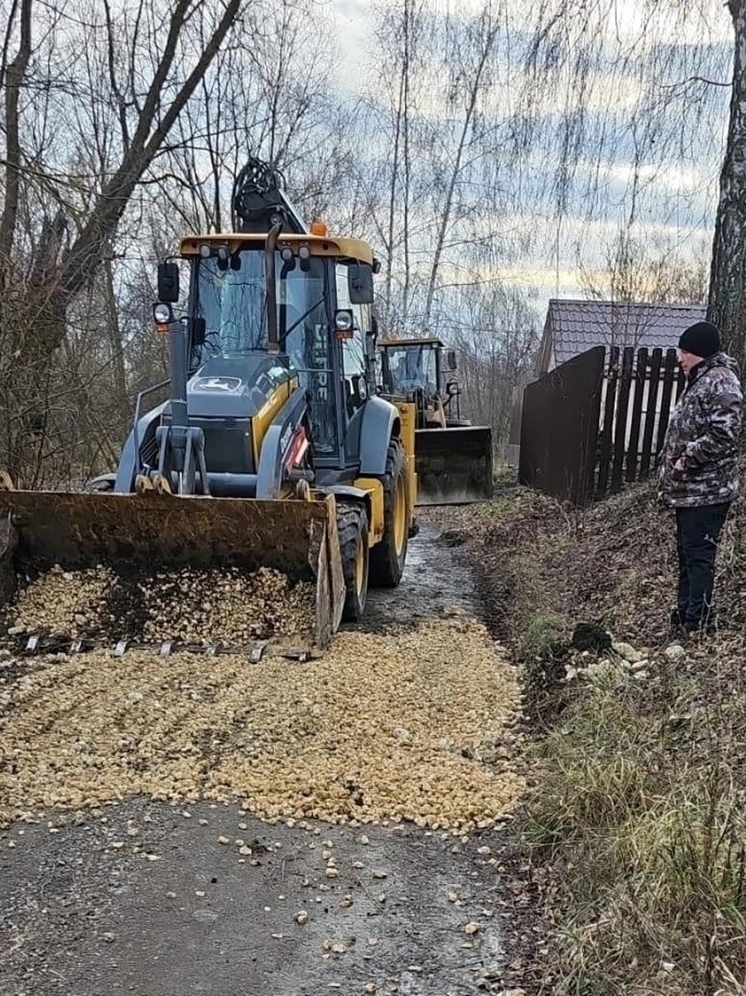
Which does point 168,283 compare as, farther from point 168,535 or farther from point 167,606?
point 167,606

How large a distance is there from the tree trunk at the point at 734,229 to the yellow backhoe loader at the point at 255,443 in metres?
2.80

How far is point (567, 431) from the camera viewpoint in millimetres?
11109

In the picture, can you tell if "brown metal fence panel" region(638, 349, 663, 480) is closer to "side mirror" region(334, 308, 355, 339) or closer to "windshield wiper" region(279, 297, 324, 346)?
"side mirror" region(334, 308, 355, 339)

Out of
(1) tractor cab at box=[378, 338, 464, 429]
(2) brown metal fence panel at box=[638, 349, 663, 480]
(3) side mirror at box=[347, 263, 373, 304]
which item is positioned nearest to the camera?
(3) side mirror at box=[347, 263, 373, 304]

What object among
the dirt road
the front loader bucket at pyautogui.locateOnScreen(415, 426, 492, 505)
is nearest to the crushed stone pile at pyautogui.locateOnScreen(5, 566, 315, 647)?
the dirt road

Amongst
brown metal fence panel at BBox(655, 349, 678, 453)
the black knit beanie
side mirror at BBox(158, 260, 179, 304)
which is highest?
side mirror at BBox(158, 260, 179, 304)

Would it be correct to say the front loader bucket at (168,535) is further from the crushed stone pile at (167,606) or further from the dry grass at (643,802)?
the dry grass at (643,802)

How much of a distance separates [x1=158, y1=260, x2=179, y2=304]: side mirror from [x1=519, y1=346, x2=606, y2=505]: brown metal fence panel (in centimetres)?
503

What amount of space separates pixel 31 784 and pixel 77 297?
7997 mm

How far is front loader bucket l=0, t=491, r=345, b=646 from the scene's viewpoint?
5.45 m

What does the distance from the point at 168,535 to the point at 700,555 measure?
3.14 m

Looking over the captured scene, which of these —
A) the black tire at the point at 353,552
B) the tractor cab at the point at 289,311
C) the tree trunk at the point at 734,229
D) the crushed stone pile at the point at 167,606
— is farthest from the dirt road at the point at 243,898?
the tree trunk at the point at 734,229

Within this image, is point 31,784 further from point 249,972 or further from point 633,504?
point 633,504

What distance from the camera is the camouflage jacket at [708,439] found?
15.6 feet
